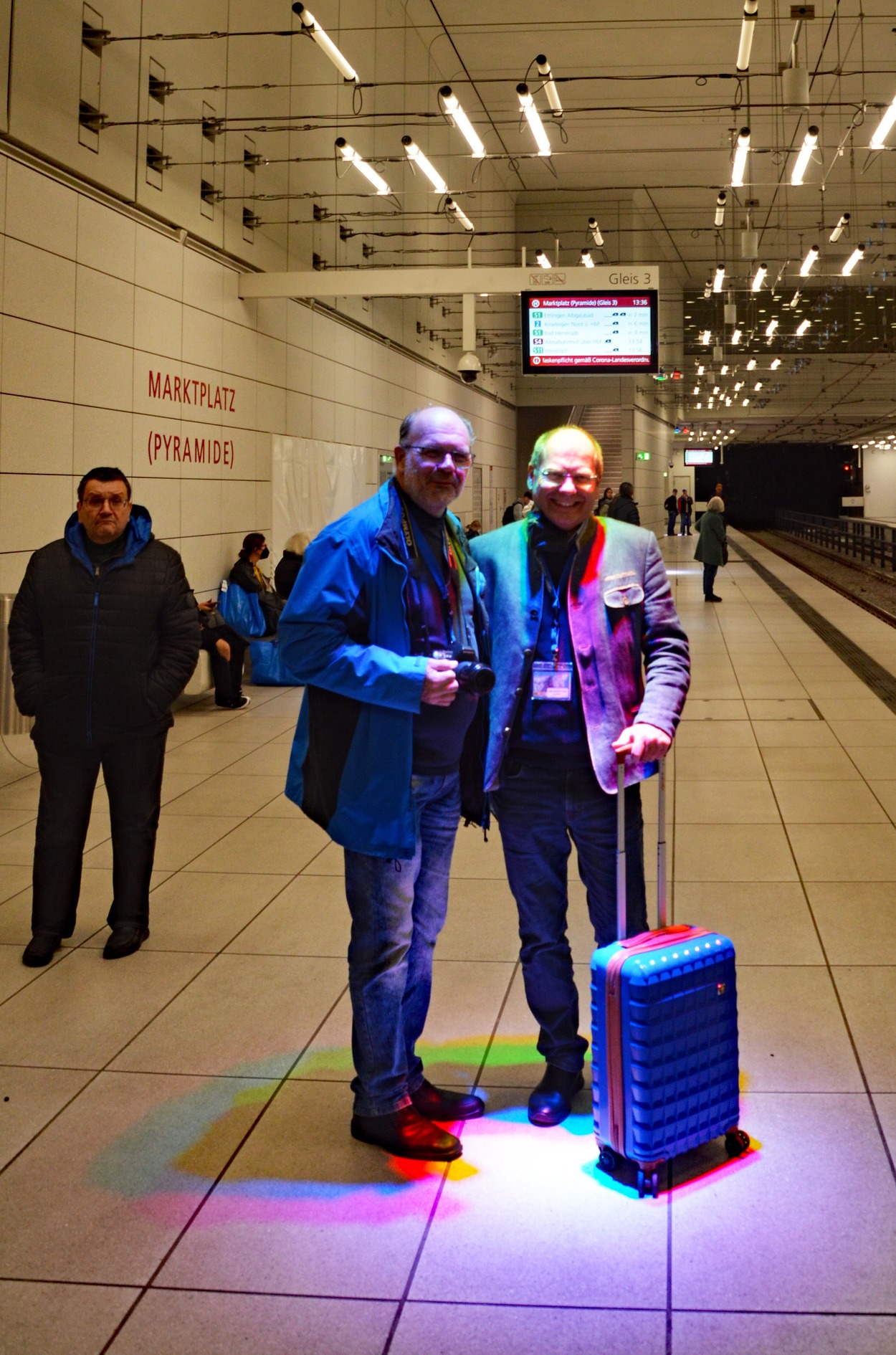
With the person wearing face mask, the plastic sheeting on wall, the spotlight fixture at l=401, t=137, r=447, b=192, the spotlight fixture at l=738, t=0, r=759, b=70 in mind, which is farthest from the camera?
the plastic sheeting on wall

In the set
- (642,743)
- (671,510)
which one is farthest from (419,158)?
(671,510)

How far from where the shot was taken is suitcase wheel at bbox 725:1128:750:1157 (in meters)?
2.75

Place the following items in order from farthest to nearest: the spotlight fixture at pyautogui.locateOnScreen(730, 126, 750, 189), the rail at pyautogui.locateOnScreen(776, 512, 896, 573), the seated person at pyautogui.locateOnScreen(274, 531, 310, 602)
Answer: the rail at pyautogui.locateOnScreen(776, 512, 896, 573) → the seated person at pyautogui.locateOnScreen(274, 531, 310, 602) → the spotlight fixture at pyautogui.locateOnScreen(730, 126, 750, 189)

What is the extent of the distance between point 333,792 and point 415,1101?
79 cm

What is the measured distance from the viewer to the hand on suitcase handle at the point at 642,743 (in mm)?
2691

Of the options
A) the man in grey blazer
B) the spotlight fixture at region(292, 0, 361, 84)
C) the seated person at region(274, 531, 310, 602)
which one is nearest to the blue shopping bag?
the seated person at region(274, 531, 310, 602)

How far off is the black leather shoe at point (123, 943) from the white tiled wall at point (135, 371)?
347 cm

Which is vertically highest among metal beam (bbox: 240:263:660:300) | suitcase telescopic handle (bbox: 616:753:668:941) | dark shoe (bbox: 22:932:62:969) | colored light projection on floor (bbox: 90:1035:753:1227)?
metal beam (bbox: 240:263:660:300)

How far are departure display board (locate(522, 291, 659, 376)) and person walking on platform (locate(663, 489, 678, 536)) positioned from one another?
90.3 ft

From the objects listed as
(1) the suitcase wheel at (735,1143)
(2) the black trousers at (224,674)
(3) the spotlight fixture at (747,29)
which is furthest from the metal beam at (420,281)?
(1) the suitcase wheel at (735,1143)

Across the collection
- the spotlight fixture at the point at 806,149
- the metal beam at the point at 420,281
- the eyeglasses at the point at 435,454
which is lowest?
the eyeglasses at the point at 435,454

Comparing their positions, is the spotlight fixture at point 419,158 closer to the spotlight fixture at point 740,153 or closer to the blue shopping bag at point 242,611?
the spotlight fixture at point 740,153

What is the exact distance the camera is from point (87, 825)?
427 centimetres

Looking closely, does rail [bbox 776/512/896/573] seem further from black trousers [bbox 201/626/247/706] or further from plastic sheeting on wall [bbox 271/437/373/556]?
black trousers [bbox 201/626/247/706]
